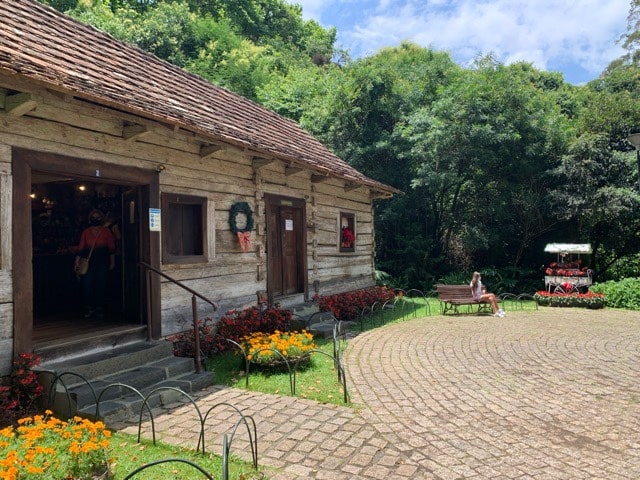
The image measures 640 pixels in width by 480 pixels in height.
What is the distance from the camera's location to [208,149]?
732 centimetres

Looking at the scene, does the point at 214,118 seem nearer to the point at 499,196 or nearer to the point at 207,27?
the point at 499,196

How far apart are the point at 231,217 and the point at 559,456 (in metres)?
6.04

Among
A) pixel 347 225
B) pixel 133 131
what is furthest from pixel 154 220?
pixel 347 225

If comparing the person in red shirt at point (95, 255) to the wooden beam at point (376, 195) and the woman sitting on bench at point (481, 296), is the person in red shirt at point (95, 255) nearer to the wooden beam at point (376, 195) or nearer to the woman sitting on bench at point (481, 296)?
the wooden beam at point (376, 195)

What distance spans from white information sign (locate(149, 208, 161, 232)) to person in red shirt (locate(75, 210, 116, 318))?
4.05ft

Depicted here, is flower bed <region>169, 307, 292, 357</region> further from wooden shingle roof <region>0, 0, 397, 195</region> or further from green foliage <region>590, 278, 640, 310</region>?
green foliage <region>590, 278, 640, 310</region>

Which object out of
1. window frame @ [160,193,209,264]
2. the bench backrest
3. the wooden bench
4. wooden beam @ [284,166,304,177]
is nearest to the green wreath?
window frame @ [160,193,209,264]

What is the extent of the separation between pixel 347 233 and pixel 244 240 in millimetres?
4661

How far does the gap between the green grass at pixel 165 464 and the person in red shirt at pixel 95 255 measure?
12.4ft

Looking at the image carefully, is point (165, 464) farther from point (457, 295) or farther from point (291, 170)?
point (457, 295)

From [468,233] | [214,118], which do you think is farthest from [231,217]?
[468,233]

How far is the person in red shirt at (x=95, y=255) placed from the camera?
715 cm

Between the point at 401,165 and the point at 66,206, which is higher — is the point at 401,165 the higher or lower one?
A: the higher one

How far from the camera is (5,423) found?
4.21m
